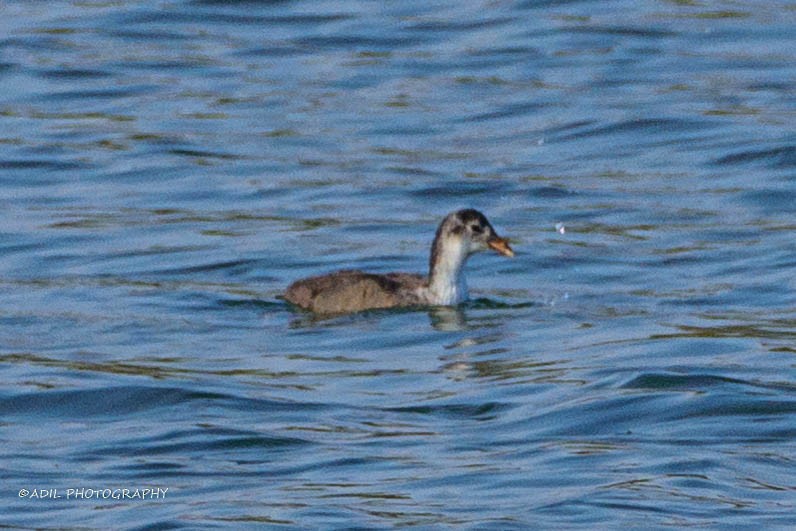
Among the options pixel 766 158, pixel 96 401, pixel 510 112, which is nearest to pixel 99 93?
pixel 510 112

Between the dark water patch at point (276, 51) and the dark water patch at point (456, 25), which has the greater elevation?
Answer: the dark water patch at point (456, 25)

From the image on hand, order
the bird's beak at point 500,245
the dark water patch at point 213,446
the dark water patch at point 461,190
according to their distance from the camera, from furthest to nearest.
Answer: the dark water patch at point 461,190 → the bird's beak at point 500,245 → the dark water patch at point 213,446

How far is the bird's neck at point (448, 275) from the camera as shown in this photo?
52.1ft

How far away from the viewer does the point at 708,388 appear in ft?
41.4

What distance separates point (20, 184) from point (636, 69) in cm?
726

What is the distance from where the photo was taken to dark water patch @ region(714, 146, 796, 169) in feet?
67.1

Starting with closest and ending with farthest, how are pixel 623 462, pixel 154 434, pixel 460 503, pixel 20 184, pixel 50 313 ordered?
pixel 460 503 → pixel 623 462 → pixel 154 434 → pixel 50 313 → pixel 20 184

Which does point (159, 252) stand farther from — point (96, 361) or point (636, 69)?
point (636, 69)

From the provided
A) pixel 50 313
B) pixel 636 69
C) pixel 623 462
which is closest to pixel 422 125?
pixel 636 69

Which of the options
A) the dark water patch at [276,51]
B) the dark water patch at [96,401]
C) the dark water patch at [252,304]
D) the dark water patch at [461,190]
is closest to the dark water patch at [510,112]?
the dark water patch at [461,190]

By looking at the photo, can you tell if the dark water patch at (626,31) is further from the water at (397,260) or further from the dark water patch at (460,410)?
the dark water patch at (460,410)

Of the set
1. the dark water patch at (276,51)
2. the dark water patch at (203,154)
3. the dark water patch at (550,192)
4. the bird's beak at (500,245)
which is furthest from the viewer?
the dark water patch at (276,51)

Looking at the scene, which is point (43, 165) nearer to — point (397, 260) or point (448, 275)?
point (397, 260)

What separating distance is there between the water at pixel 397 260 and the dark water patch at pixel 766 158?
0.25ft
